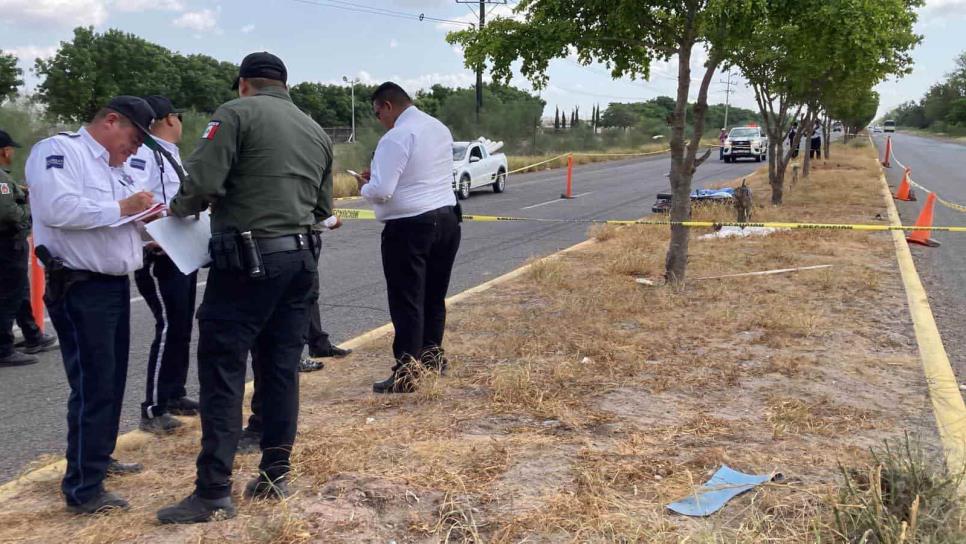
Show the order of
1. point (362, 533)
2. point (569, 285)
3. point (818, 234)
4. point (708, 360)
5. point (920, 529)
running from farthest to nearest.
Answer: point (818, 234) < point (569, 285) < point (708, 360) < point (362, 533) < point (920, 529)

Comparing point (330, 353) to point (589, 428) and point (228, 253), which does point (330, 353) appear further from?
point (228, 253)

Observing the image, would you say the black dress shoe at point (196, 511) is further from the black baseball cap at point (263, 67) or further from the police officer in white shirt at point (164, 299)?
the black baseball cap at point (263, 67)

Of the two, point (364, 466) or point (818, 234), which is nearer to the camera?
point (364, 466)

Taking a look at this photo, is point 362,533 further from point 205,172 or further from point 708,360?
point 708,360

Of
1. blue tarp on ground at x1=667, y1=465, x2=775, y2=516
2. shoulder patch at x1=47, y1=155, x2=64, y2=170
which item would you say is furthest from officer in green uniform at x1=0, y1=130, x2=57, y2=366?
blue tarp on ground at x1=667, y1=465, x2=775, y2=516

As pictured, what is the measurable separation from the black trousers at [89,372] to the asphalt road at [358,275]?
76 centimetres

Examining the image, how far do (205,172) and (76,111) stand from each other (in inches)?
1960

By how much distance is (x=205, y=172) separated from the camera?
3.14m

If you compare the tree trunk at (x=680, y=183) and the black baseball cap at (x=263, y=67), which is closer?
the black baseball cap at (x=263, y=67)

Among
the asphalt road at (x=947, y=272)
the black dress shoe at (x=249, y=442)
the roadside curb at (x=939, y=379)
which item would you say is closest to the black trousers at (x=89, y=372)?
the black dress shoe at (x=249, y=442)

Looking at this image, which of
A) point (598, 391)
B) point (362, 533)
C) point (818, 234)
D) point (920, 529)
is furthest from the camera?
point (818, 234)

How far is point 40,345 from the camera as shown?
6.27 m

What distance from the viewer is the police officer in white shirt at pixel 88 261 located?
132 inches

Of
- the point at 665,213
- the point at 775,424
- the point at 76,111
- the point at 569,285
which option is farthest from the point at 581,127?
the point at 775,424
